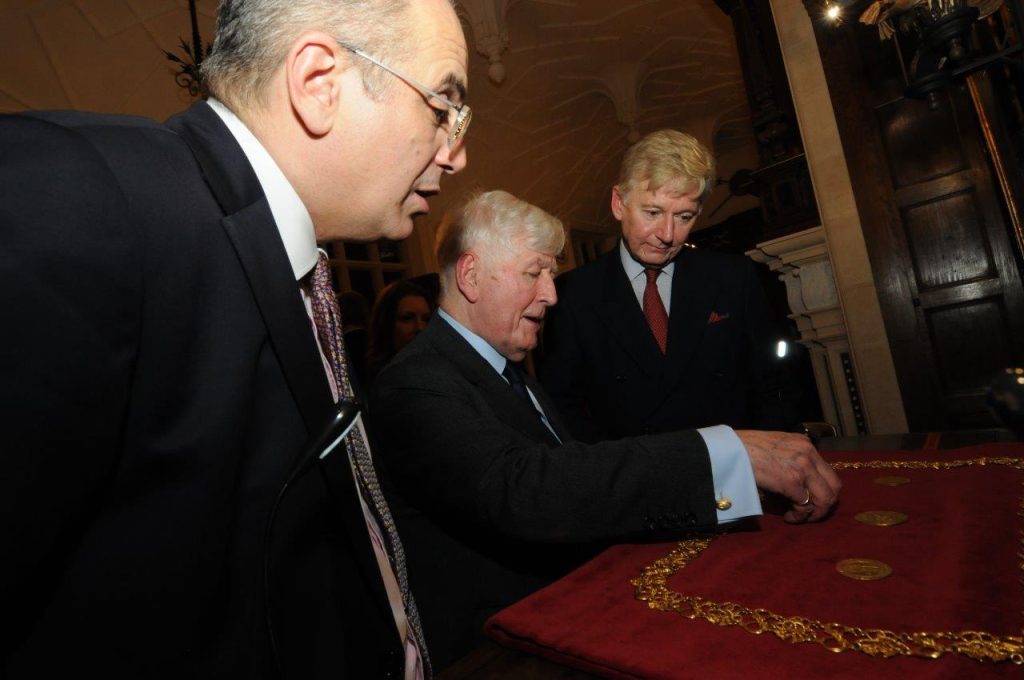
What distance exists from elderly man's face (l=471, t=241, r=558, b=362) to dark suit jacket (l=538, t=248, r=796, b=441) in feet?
2.37

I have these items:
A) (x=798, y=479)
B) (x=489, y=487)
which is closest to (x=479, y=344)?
(x=489, y=487)

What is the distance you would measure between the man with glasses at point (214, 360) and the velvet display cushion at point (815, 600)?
12.9 inches

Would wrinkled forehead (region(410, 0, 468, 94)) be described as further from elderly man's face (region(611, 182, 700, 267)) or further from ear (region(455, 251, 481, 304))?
elderly man's face (region(611, 182, 700, 267))

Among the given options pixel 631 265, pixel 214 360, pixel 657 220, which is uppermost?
pixel 657 220

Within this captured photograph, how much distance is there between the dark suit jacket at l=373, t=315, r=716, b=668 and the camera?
1126mm

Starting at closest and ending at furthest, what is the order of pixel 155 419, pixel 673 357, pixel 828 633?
1. pixel 155 419
2. pixel 828 633
3. pixel 673 357

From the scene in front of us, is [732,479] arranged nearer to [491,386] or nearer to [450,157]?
[491,386]

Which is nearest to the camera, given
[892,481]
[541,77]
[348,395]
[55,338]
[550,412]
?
[55,338]

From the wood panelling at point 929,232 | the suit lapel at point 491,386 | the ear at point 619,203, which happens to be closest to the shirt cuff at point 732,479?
the suit lapel at point 491,386

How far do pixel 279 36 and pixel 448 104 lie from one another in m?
0.30

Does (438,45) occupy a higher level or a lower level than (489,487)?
higher

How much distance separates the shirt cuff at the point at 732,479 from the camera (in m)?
1.12

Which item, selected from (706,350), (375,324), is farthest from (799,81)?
(375,324)

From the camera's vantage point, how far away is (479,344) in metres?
1.85
